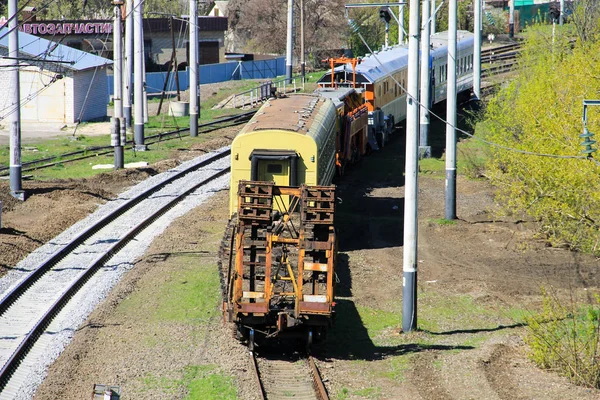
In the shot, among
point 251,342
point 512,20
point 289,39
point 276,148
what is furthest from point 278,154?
point 512,20

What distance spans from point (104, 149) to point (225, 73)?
3492 cm

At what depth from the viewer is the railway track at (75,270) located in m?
15.1

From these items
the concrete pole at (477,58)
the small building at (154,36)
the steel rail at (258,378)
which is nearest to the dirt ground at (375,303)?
the steel rail at (258,378)

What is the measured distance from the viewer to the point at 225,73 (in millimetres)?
71938

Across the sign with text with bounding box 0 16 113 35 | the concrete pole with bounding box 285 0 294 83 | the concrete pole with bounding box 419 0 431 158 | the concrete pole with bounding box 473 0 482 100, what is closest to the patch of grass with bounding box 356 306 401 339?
the concrete pole with bounding box 419 0 431 158

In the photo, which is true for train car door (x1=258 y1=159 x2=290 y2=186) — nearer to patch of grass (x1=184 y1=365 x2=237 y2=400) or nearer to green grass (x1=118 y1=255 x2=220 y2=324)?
green grass (x1=118 y1=255 x2=220 y2=324)

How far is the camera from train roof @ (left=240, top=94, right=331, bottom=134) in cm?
2184

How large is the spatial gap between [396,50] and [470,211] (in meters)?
15.9

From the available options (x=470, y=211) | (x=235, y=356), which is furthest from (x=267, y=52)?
(x=235, y=356)

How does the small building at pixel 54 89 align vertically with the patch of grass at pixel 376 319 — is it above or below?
above

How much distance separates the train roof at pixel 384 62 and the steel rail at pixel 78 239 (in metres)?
6.74

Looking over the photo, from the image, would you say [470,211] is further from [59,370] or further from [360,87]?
[59,370]

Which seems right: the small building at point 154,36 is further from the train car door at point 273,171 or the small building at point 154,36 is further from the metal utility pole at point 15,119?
the train car door at point 273,171

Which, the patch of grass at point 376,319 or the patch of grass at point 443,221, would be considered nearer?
the patch of grass at point 376,319
